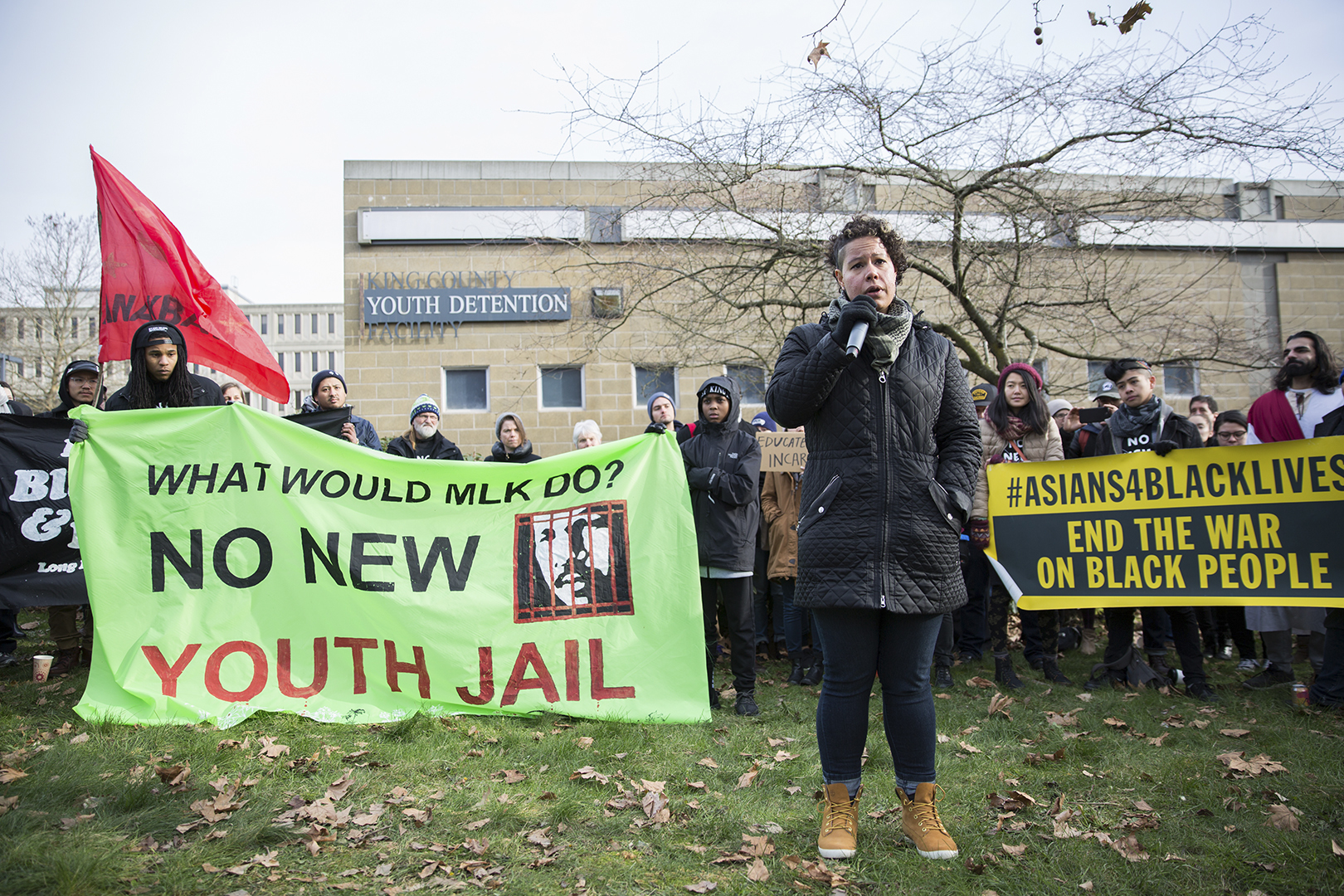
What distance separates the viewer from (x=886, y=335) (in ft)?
9.50

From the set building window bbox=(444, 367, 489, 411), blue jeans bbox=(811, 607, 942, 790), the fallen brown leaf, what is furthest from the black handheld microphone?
building window bbox=(444, 367, 489, 411)

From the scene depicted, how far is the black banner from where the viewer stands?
5164 mm

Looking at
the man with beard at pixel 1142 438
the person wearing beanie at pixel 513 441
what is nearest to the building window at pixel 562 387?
the person wearing beanie at pixel 513 441

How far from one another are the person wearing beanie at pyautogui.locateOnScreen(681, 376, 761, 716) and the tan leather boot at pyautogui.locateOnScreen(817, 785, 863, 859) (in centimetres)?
212

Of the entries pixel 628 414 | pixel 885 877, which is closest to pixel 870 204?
pixel 628 414

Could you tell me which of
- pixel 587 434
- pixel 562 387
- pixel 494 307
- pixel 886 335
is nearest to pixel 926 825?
pixel 886 335

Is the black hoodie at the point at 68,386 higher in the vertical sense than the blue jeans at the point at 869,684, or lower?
higher

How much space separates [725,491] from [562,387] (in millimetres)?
11050

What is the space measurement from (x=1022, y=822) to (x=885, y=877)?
2.79 ft

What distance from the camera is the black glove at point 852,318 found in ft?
9.05

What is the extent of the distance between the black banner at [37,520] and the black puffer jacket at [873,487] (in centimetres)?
461

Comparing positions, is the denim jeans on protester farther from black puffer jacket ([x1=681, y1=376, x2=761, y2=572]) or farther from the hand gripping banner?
the hand gripping banner

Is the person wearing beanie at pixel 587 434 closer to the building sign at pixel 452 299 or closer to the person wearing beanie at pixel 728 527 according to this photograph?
the person wearing beanie at pixel 728 527

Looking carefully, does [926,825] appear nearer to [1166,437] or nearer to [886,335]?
[886,335]
